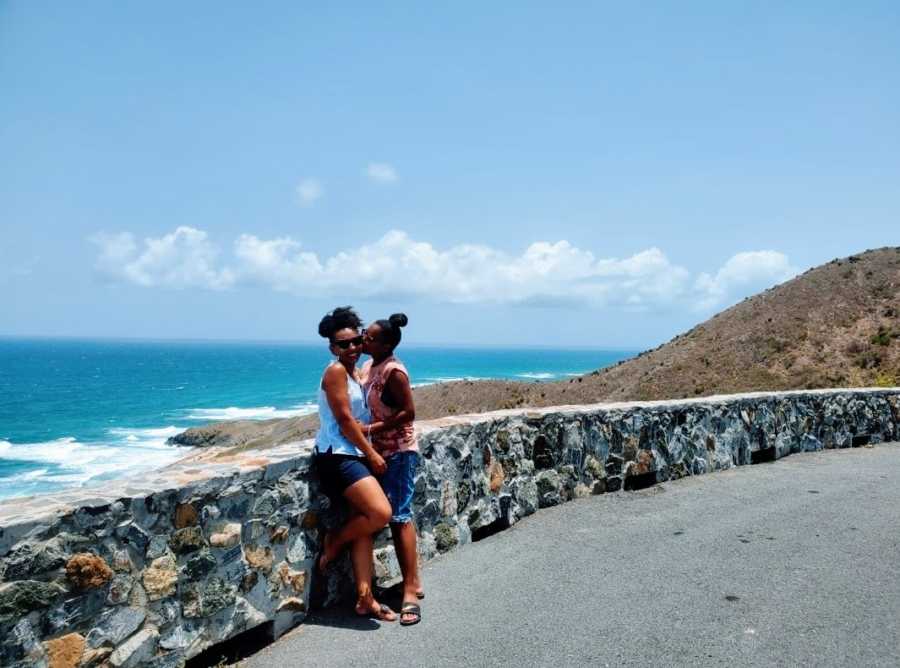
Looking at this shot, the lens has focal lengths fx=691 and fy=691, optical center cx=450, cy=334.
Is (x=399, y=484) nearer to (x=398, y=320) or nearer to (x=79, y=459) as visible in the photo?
(x=398, y=320)

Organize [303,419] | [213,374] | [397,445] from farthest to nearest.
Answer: [213,374] → [303,419] → [397,445]

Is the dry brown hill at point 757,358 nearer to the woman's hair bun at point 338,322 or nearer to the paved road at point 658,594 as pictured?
the paved road at point 658,594

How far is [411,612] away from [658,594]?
1748 millimetres

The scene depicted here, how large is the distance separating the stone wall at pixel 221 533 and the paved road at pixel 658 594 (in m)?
0.28

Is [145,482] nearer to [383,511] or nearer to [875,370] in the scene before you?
[383,511]

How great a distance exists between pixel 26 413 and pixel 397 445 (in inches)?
2943

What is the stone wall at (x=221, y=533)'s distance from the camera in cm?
316

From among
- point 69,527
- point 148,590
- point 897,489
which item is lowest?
point 897,489

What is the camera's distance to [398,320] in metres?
5.02

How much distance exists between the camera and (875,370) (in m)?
38.3

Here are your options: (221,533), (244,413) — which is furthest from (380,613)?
(244,413)

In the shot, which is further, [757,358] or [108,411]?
[108,411]

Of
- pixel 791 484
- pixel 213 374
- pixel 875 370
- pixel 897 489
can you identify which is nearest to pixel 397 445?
pixel 791 484

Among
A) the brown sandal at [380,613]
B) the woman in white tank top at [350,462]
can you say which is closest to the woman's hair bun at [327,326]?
the woman in white tank top at [350,462]
